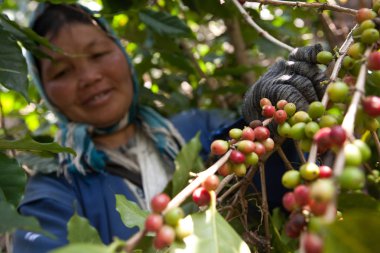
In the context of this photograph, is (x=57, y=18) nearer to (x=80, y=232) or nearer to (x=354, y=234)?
(x=80, y=232)

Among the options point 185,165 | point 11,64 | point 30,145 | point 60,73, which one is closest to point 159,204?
point 30,145

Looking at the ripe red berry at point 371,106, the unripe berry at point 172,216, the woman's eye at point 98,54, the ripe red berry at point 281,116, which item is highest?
the ripe red berry at point 371,106

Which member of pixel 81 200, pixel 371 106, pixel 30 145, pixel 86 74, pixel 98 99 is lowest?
pixel 81 200

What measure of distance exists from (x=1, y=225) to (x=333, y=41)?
4.32ft

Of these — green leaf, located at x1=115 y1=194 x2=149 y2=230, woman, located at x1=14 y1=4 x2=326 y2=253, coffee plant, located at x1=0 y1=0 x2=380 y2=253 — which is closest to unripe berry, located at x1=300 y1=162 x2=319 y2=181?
coffee plant, located at x1=0 y1=0 x2=380 y2=253

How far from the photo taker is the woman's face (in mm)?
1605

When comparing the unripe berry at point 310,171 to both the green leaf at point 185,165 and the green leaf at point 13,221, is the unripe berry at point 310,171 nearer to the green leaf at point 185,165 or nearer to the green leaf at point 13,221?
the green leaf at point 13,221

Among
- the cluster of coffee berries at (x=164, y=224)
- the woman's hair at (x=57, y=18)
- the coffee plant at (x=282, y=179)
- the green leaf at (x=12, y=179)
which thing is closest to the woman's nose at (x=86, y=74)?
the woman's hair at (x=57, y=18)

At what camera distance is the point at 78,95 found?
1.66 metres

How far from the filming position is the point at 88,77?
1612 mm

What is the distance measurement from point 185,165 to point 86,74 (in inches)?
27.2

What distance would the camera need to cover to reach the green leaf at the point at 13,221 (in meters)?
0.57

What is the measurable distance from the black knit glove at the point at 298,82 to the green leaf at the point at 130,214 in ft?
1.23

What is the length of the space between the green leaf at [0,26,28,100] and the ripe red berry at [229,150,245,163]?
65 cm
